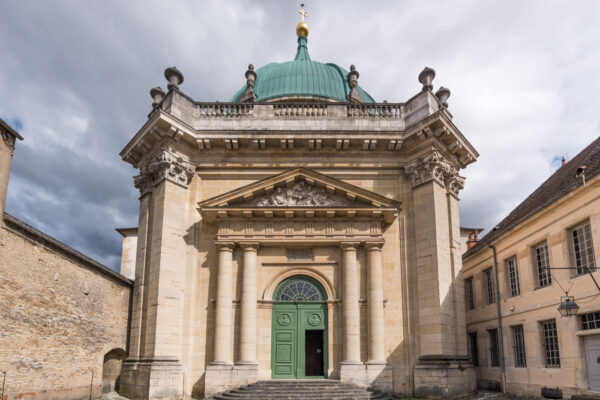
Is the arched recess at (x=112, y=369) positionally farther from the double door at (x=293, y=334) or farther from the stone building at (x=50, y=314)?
the double door at (x=293, y=334)

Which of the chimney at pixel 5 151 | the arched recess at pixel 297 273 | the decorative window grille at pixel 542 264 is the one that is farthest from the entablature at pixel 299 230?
the chimney at pixel 5 151

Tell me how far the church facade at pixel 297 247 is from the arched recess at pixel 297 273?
0.05m

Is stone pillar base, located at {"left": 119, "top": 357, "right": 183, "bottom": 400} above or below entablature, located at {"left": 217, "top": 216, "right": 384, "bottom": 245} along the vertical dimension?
below

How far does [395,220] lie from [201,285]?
23.4 ft

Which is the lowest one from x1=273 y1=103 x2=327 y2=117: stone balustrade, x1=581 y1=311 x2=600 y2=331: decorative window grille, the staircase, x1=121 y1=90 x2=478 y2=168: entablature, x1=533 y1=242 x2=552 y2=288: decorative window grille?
the staircase

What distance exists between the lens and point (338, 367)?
54.2 ft

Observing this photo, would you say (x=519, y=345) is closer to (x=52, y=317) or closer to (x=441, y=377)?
(x=441, y=377)

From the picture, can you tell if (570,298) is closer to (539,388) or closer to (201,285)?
(539,388)

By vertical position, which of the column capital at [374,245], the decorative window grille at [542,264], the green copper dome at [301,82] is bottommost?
the decorative window grille at [542,264]

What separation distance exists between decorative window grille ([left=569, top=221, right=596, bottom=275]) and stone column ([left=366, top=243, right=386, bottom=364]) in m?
5.75

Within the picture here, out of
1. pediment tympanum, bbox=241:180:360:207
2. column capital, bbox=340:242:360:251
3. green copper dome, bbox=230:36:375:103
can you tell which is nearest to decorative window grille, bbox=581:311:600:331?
column capital, bbox=340:242:360:251

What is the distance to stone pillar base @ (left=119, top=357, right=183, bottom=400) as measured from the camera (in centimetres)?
1550

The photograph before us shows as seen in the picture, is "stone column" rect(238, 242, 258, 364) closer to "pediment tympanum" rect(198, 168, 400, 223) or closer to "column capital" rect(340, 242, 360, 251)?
"pediment tympanum" rect(198, 168, 400, 223)

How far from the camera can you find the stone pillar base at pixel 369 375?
15969mm
